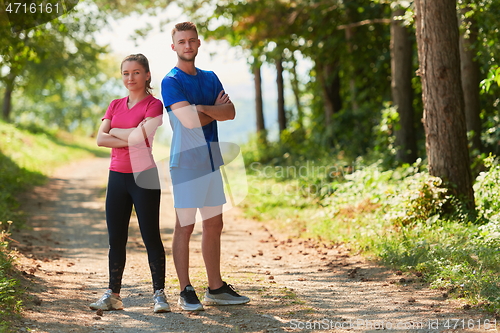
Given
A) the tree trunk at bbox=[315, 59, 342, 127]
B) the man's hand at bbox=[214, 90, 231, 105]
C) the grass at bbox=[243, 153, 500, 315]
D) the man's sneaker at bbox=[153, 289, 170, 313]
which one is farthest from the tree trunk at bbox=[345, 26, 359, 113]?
the man's sneaker at bbox=[153, 289, 170, 313]

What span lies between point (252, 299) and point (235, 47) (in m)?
14.0

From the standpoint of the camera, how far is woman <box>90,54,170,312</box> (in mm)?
4578

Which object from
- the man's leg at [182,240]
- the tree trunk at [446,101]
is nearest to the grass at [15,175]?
the man's leg at [182,240]

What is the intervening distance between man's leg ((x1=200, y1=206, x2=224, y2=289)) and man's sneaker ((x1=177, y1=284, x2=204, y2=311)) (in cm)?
27

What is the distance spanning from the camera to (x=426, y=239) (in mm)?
6426

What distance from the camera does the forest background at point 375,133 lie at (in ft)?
21.3

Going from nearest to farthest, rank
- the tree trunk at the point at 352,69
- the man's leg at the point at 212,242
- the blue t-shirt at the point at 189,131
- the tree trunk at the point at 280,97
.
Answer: the blue t-shirt at the point at 189,131, the man's leg at the point at 212,242, the tree trunk at the point at 352,69, the tree trunk at the point at 280,97

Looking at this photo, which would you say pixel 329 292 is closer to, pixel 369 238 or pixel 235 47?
pixel 369 238

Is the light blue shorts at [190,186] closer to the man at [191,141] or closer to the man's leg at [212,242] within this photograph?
the man at [191,141]

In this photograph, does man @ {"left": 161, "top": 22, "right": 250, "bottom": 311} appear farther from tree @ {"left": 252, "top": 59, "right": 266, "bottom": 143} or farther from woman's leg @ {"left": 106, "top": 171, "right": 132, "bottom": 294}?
tree @ {"left": 252, "top": 59, "right": 266, "bottom": 143}

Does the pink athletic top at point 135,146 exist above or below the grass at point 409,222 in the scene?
above

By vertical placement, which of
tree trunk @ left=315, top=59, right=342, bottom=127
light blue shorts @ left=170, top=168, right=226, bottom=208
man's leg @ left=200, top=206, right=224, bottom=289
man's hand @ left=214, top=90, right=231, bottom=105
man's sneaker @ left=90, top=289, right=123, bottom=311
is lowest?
man's sneaker @ left=90, top=289, right=123, bottom=311

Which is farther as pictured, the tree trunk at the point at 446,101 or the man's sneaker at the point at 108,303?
the tree trunk at the point at 446,101

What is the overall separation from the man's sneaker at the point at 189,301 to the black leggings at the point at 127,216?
224mm
